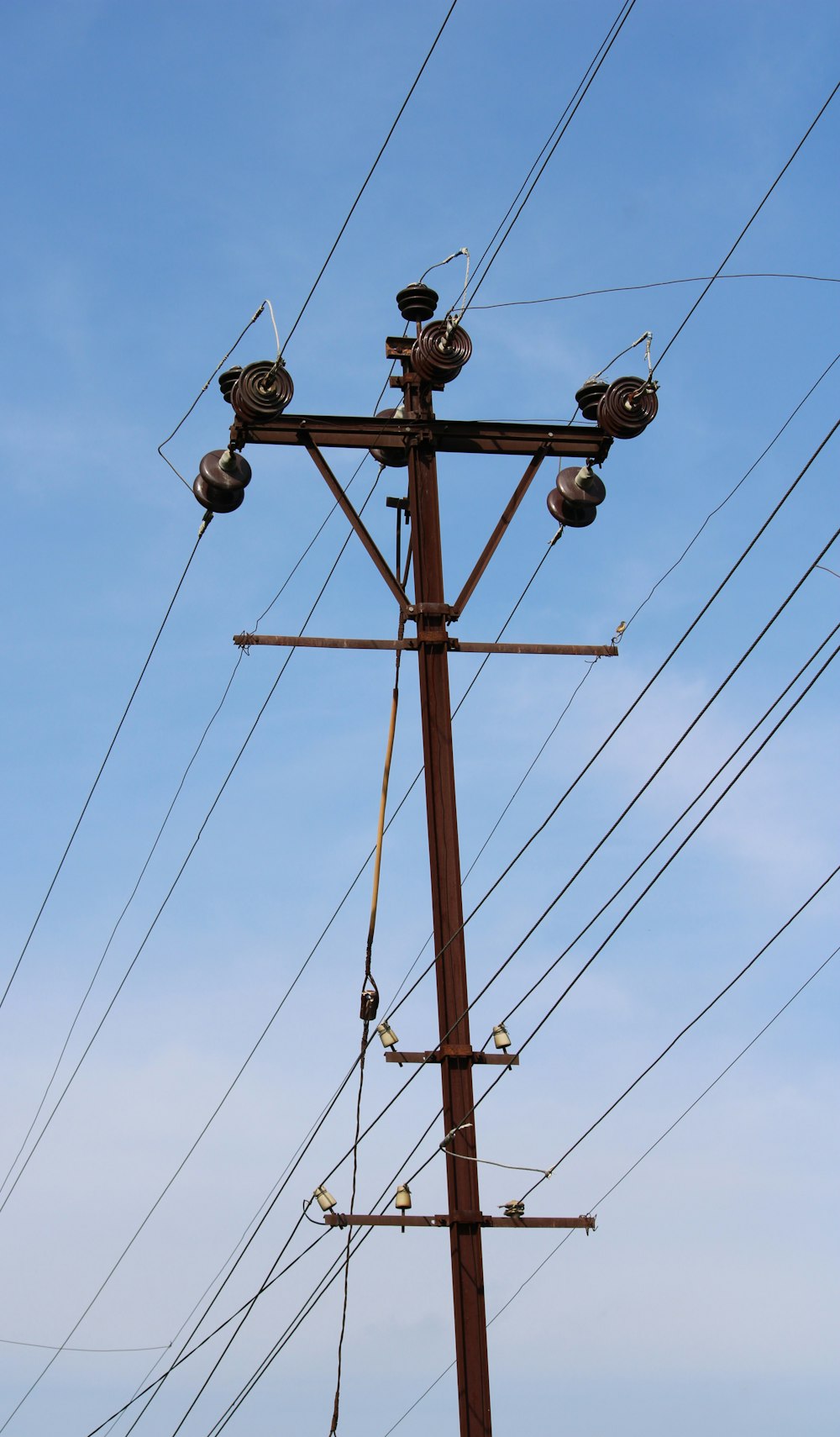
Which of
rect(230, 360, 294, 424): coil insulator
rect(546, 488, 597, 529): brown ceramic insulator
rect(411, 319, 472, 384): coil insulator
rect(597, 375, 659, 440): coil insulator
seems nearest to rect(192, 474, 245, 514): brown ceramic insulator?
rect(230, 360, 294, 424): coil insulator

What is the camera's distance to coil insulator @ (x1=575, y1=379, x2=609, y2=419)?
12688 millimetres

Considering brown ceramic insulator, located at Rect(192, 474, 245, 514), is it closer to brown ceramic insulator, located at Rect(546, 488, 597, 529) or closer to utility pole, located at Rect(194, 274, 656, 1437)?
utility pole, located at Rect(194, 274, 656, 1437)

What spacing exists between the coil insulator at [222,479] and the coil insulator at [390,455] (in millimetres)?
980

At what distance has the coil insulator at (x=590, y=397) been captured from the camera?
1269cm

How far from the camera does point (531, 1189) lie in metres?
11.1

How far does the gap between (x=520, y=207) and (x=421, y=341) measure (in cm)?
120

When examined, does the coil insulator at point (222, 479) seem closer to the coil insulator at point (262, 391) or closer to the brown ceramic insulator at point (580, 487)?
the coil insulator at point (262, 391)

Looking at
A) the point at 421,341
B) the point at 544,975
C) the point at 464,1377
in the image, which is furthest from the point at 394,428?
the point at 464,1377

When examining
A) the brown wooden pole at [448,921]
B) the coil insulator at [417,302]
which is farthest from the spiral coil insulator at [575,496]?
the coil insulator at [417,302]

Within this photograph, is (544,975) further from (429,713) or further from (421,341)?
(421,341)

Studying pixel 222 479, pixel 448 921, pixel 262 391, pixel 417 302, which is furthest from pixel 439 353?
pixel 448 921

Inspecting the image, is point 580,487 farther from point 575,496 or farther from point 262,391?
point 262,391

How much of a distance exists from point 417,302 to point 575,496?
Result: 1846 millimetres

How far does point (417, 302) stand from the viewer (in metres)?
12.7
